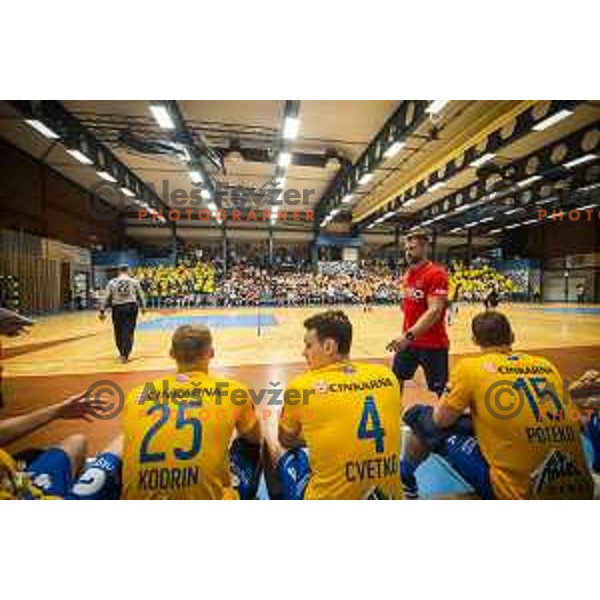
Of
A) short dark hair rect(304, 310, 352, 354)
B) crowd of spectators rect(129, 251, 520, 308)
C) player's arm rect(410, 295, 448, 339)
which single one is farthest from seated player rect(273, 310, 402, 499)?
crowd of spectators rect(129, 251, 520, 308)

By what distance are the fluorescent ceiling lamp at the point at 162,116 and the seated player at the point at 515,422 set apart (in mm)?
2494

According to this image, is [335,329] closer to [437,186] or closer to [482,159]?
[437,186]

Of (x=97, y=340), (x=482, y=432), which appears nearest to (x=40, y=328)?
(x=97, y=340)

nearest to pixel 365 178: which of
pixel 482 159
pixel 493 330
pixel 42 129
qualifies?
pixel 482 159

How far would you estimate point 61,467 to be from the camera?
2061 millimetres

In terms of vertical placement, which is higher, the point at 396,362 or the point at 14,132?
the point at 14,132

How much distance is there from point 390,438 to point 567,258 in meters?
4.24

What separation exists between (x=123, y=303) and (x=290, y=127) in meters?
3.07

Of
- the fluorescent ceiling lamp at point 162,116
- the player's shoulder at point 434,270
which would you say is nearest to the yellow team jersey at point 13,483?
the fluorescent ceiling lamp at point 162,116

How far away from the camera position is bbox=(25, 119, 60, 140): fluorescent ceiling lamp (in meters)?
3.19

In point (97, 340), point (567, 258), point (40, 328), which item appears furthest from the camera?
point (40, 328)

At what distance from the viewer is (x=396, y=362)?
332 cm

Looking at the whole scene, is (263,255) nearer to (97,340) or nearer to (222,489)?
(222,489)

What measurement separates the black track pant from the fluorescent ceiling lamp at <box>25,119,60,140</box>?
247 cm
